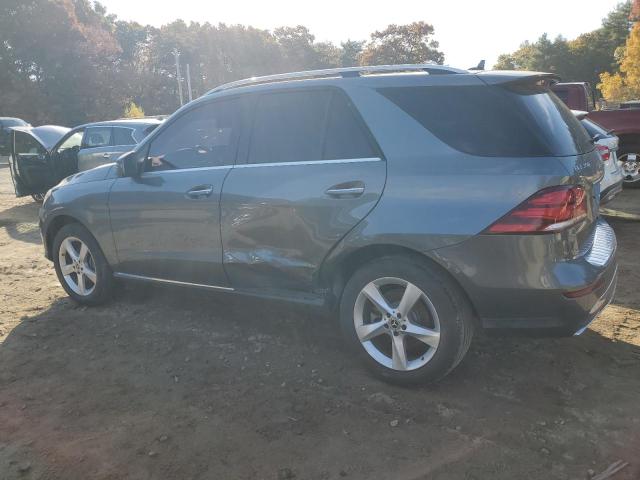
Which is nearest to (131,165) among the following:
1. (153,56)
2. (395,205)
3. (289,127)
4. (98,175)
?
(98,175)

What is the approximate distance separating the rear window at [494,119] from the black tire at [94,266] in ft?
9.46

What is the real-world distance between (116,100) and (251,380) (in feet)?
128

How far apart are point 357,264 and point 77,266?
9.08 ft

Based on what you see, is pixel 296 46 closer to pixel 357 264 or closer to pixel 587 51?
pixel 587 51

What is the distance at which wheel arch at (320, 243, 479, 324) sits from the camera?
301 centimetres

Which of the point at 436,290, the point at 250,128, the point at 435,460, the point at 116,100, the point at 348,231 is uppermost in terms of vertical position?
the point at 116,100

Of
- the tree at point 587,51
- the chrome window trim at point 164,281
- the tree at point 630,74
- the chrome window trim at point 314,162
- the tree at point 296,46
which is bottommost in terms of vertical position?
the chrome window trim at point 164,281

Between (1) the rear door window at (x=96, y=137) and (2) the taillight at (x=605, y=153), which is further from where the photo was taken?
(1) the rear door window at (x=96, y=137)

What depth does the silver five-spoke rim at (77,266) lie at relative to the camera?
471 centimetres

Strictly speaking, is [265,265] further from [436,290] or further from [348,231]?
[436,290]

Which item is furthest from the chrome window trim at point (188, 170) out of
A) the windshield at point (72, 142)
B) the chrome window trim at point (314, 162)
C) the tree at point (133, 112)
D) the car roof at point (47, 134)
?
the tree at point (133, 112)

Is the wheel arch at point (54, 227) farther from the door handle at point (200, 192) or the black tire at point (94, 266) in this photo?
the door handle at point (200, 192)

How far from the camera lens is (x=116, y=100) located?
1511 inches

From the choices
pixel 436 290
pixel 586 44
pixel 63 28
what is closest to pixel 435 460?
pixel 436 290
